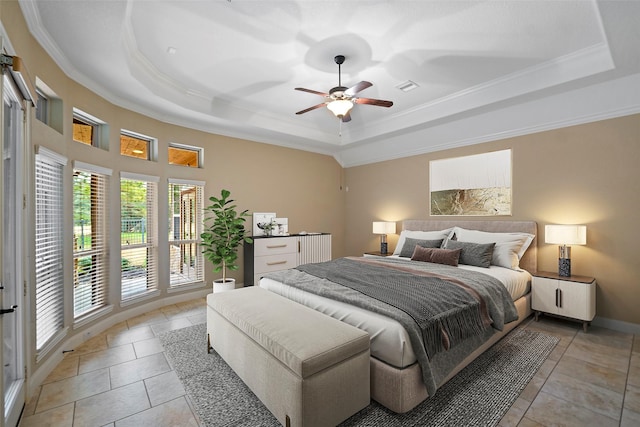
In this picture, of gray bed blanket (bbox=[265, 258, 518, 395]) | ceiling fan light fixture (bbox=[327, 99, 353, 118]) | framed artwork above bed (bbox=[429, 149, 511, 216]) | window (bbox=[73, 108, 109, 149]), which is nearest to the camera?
gray bed blanket (bbox=[265, 258, 518, 395])

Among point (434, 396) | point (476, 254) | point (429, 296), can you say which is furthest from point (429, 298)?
point (476, 254)

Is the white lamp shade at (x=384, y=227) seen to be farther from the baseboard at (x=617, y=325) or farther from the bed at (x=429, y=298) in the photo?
the baseboard at (x=617, y=325)

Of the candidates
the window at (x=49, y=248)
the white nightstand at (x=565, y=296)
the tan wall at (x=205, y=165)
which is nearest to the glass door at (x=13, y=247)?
the tan wall at (x=205, y=165)

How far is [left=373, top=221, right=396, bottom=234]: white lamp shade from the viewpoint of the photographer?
5559mm

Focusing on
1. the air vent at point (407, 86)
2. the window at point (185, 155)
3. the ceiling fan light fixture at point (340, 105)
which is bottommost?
the window at point (185, 155)

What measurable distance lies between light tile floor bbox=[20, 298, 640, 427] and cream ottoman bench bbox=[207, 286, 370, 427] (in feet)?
1.72

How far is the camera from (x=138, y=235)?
4.01 metres

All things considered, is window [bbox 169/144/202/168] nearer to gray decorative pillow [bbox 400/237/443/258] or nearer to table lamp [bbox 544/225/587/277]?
gray decorative pillow [bbox 400/237/443/258]

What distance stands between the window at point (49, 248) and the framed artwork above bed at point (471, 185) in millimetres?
4990

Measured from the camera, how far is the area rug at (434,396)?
76.1 inches

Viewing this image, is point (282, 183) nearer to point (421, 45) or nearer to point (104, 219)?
point (104, 219)

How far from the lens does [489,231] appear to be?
437cm

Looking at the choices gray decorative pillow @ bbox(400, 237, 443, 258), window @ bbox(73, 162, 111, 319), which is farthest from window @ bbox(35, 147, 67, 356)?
gray decorative pillow @ bbox(400, 237, 443, 258)

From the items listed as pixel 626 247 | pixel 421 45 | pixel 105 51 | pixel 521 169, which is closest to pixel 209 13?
pixel 105 51
